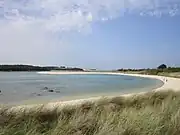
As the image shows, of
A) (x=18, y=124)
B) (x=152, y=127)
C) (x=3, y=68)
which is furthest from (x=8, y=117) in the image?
(x=3, y=68)

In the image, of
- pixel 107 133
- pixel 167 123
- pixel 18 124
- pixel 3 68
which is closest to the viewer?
pixel 107 133

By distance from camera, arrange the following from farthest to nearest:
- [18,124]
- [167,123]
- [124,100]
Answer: [124,100], [167,123], [18,124]

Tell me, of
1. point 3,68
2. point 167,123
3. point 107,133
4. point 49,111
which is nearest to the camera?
point 107,133

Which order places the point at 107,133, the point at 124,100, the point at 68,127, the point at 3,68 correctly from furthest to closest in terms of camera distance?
the point at 3,68
the point at 124,100
the point at 68,127
the point at 107,133

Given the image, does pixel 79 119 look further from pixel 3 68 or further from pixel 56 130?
pixel 3 68

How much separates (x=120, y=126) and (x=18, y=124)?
5.52 ft

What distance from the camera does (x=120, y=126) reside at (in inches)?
198

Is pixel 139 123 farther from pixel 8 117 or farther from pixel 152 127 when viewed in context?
pixel 8 117

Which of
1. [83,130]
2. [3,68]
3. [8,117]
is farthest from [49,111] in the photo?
[3,68]

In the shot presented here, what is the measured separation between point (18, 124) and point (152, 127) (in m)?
2.20

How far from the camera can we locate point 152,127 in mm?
5234

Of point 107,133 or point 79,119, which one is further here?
point 79,119

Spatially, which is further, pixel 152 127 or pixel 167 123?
pixel 167 123

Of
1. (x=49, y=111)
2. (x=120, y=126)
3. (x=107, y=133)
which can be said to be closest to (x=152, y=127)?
(x=120, y=126)
